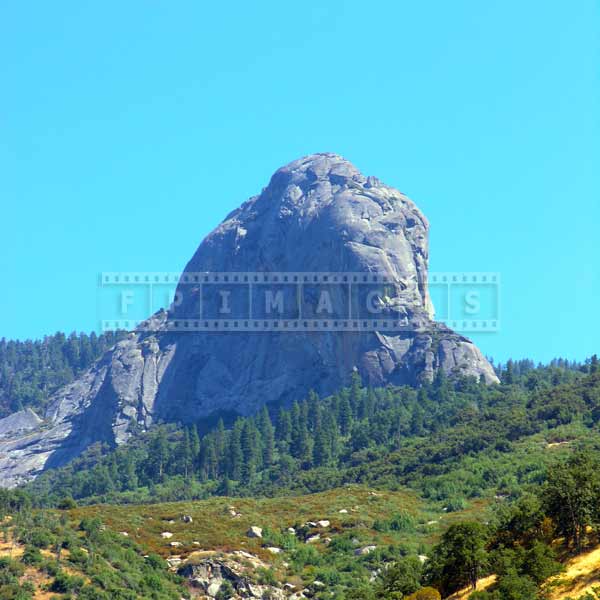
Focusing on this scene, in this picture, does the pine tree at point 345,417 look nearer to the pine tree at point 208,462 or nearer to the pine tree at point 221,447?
the pine tree at point 221,447

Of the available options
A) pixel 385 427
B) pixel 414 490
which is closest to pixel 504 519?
pixel 414 490

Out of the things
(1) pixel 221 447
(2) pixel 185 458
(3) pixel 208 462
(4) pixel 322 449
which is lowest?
(3) pixel 208 462

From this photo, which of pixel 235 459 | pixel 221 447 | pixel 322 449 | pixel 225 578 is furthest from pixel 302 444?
pixel 225 578

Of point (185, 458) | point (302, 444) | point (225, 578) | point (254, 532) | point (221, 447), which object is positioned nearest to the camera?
point (225, 578)

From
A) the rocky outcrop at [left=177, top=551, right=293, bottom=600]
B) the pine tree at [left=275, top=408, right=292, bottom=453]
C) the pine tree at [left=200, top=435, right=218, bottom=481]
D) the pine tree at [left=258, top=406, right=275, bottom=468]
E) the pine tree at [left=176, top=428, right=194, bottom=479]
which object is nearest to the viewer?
the rocky outcrop at [left=177, top=551, right=293, bottom=600]

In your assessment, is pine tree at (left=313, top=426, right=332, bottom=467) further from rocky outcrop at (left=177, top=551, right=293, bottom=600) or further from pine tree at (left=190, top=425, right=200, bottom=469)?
rocky outcrop at (left=177, top=551, right=293, bottom=600)

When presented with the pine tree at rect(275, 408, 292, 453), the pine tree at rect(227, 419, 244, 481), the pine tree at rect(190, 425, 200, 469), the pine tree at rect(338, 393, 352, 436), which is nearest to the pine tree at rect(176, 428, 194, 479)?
the pine tree at rect(190, 425, 200, 469)

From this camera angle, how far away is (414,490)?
442ft

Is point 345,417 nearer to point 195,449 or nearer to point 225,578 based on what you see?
point 195,449

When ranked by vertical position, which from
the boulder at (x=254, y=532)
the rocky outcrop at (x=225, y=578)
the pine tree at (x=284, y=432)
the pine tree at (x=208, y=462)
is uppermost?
the pine tree at (x=284, y=432)

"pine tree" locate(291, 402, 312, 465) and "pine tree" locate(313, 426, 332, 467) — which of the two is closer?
"pine tree" locate(313, 426, 332, 467)

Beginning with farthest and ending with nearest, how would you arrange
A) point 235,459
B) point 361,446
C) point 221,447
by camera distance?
point 221,447 < point 235,459 < point 361,446

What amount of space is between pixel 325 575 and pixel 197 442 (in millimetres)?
96762

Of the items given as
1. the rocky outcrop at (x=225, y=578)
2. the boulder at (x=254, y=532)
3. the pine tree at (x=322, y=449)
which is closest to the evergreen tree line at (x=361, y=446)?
the pine tree at (x=322, y=449)
